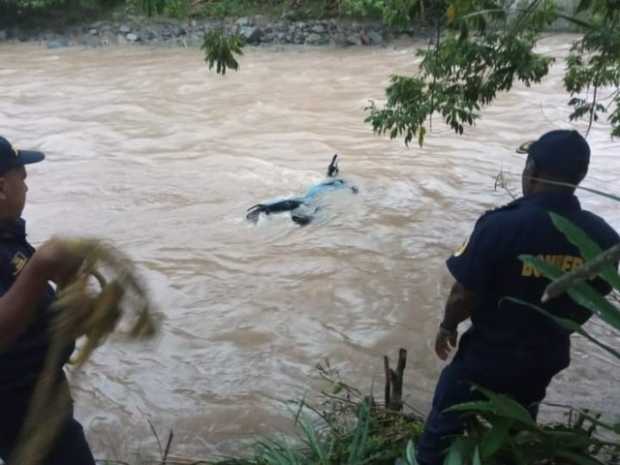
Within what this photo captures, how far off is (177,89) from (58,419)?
14723 mm

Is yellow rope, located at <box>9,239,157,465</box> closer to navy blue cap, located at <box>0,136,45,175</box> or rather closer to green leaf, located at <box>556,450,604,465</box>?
navy blue cap, located at <box>0,136,45,175</box>

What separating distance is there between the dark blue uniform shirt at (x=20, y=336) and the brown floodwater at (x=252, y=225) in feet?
6.51

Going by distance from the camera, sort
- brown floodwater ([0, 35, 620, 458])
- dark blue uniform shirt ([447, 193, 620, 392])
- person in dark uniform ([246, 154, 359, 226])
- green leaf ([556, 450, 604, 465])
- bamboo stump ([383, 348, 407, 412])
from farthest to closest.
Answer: person in dark uniform ([246, 154, 359, 226])
brown floodwater ([0, 35, 620, 458])
bamboo stump ([383, 348, 407, 412])
dark blue uniform shirt ([447, 193, 620, 392])
green leaf ([556, 450, 604, 465])

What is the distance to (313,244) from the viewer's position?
782 cm

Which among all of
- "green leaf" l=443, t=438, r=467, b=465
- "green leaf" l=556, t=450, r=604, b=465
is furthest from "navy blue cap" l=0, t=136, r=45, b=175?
"green leaf" l=556, t=450, r=604, b=465

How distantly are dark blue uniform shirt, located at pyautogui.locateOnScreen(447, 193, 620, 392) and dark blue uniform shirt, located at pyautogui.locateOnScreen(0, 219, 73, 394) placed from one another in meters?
1.45

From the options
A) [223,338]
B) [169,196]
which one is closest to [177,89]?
[169,196]

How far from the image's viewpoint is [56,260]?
208 centimetres

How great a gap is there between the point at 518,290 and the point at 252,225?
18.8 feet

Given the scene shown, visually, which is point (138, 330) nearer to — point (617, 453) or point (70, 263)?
point (70, 263)

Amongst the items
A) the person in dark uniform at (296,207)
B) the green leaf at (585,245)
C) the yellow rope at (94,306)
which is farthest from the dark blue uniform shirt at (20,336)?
the person in dark uniform at (296,207)

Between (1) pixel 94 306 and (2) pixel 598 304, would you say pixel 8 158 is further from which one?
(2) pixel 598 304

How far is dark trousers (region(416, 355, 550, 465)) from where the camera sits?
290 centimetres

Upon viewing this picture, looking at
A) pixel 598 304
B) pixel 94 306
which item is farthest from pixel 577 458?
pixel 94 306
